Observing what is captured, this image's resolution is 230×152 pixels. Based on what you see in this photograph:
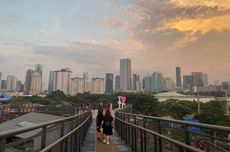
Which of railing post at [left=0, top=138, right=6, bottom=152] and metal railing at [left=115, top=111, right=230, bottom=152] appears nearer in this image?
railing post at [left=0, top=138, right=6, bottom=152]

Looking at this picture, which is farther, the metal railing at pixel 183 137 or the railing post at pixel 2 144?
the metal railing at pixel 183 137

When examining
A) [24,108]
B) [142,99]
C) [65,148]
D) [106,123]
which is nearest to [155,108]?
[142,99]

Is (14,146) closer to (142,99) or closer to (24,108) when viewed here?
(24,108)

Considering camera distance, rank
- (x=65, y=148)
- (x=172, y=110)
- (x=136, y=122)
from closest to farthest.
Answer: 1. (x=65, y=148)
2. (x=136, y=122)
3. (x=172, y=110)

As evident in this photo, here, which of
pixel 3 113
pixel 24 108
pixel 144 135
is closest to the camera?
pixel 144 135

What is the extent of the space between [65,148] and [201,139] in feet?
11.4

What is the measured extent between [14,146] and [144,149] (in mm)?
5196

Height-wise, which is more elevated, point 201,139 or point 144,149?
point 201,139

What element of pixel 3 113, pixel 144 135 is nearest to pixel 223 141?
pixel 144 135

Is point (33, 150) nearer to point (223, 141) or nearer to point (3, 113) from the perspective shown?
point (223, 141)

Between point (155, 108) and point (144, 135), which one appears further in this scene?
point (155, 108)

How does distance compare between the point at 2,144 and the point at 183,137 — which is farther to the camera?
the point at 183,137

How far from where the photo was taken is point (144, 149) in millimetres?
7547

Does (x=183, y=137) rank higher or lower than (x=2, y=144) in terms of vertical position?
lower
